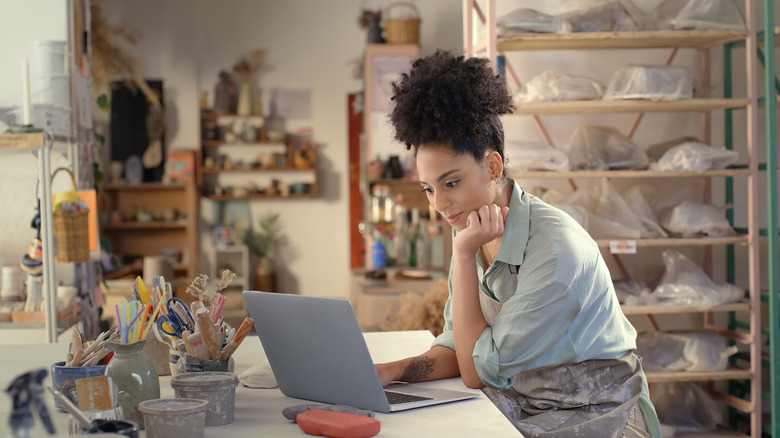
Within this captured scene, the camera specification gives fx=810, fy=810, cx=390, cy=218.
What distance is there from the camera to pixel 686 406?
4.15 m

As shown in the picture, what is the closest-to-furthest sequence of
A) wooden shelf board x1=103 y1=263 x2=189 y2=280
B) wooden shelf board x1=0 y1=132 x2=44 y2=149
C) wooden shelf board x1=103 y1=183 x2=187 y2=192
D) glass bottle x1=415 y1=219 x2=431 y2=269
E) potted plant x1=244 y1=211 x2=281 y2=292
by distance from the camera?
wooden shelf board x1=0 y1=132 x2=44 y2=149
glass bottle x1=415 y1=219 x2=431 y2=269
wooden shelf board x1=103 y1=263 x2=189 y2=280
wooden shelf board x1=103 y1=183 x2=187 y2=192
potted plant x1=244 y1=211 x2=281 y2=292

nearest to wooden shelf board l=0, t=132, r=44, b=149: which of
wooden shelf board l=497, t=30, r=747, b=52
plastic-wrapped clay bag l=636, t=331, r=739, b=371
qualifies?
wooden shelf board l=497, t=30, r=747, b=52

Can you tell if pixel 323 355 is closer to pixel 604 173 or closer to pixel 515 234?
pixel 515 234

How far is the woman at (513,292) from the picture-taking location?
1673 millimetres

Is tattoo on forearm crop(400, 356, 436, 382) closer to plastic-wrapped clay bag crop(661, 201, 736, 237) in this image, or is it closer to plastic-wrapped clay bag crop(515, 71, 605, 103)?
plastic-wrapped clay bag crop(515, 71, 605, 103)

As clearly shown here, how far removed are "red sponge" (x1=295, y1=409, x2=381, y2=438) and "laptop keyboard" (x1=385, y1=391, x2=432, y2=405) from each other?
0.66 ft

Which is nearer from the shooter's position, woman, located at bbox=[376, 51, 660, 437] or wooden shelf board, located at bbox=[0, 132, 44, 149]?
woman, located at bbox=[376, 51, 660, 437]

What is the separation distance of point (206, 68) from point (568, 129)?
5526 mm

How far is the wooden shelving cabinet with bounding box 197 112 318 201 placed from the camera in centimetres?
859

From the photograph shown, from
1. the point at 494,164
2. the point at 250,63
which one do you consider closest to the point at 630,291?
the point at 494,164

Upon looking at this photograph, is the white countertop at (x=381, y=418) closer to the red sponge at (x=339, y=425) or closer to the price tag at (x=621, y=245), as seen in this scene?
the red sponge at (x=339, y=425)

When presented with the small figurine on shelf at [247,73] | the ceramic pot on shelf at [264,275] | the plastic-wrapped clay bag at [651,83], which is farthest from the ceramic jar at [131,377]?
the small figurine on shelf at [247,73]

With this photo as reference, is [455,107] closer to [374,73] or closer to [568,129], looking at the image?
[568,129]

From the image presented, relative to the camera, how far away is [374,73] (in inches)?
273
